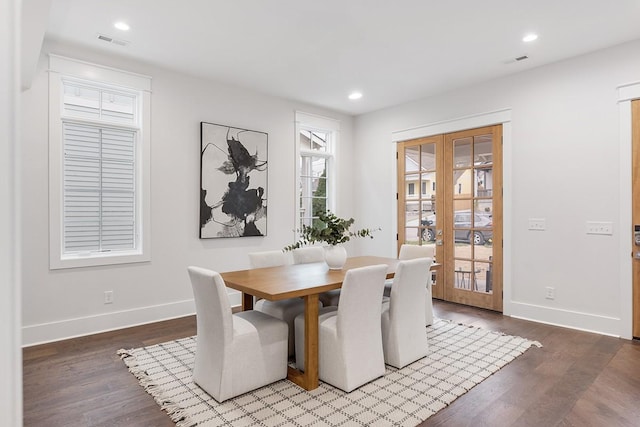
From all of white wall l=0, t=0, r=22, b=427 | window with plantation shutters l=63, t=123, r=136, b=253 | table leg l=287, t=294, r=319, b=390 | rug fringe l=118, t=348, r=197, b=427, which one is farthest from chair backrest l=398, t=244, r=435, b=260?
white wall l=0, t=0, r=22, b=427

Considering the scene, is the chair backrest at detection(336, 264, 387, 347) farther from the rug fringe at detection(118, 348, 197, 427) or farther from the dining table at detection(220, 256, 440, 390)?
the rug fringe at detection(118, 348, 197, 427)

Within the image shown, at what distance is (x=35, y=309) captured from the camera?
343 centimetres

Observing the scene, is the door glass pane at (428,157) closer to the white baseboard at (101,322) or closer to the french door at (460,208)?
the french door at (460,208)

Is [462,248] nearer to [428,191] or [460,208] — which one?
[460,208]

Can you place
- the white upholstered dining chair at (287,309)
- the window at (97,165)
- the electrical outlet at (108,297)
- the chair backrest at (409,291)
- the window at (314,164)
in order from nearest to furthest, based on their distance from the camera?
the chair backrest at (409,291) < the white upholstered dining chair at (287,309) < the window at (97,165) < the electrical outlet at (108,297) < the window at (314,164)

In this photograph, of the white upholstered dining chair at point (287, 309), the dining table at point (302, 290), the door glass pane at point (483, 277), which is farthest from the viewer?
the door glass pane at point (483, 277)

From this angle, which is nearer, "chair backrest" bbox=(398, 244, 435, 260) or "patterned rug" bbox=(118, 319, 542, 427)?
"patterned rug" bbox=(118, 319, 542, 427)

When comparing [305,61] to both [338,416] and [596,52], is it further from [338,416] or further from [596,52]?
[338,416]

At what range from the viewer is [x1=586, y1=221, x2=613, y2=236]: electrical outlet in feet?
11.9

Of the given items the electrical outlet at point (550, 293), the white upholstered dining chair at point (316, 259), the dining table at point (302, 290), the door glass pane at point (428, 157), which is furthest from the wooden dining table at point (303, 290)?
the door glass pane at point (428, 157)

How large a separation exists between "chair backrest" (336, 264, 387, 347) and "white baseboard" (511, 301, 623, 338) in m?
2.39

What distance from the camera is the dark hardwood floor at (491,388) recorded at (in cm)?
219

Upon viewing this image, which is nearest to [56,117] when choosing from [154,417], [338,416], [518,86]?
[154,417]

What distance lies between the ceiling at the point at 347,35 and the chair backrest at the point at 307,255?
6.41 ft
